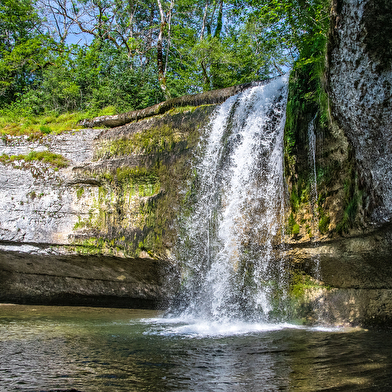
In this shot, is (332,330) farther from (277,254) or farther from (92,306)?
(92,306)

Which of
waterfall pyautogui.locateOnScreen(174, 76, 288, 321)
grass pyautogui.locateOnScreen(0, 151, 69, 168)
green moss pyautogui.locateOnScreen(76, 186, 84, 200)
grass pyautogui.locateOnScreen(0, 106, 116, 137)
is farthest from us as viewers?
grass pyautogui.locateOnScreen(0, 106, 116, 137)

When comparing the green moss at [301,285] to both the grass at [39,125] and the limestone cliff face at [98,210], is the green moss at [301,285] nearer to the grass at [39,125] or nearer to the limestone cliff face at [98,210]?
the limestone cliff face at [98,210]

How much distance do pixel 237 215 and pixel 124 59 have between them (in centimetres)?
1041

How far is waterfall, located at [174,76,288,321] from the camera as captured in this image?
7.29 meters

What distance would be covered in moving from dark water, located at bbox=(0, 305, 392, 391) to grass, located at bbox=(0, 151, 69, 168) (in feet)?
14.9

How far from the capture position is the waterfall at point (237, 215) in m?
7.29

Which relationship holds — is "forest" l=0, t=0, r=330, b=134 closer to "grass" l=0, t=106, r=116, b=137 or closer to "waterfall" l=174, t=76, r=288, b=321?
"grass" l=0, t=106, r=116, b=137

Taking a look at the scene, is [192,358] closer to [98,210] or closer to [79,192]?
[98,210]

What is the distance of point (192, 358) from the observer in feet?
13.9

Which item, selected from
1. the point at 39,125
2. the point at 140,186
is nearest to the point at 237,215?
the point at 140,186

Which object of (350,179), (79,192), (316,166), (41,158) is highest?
(41,158)

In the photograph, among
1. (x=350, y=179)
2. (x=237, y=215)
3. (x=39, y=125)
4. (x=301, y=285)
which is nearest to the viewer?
(x=350, y=179)

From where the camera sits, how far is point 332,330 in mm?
6098

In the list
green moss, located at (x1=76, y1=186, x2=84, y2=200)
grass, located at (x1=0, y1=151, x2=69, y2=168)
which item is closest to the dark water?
green moss, located at (x1=76, y1=186, x2=84, y2=200)
